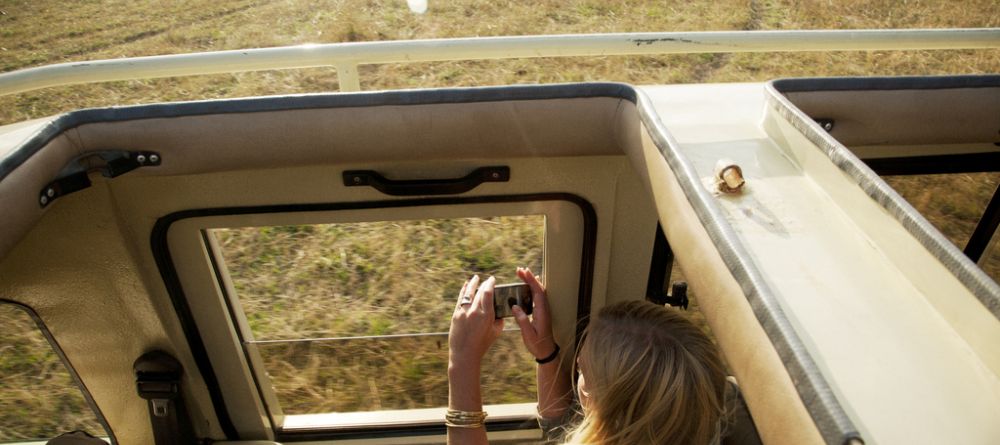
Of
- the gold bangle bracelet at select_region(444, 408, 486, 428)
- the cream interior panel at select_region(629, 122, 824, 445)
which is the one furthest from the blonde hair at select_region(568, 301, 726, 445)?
the gold bangle bracelet at select_region(444, 408, 486, 428)

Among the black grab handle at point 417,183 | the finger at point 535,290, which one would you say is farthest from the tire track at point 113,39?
the finger at point 535,290

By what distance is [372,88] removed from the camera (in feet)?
17.0

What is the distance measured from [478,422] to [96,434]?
1332 millimetres

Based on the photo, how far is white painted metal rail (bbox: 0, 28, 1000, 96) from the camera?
178cm

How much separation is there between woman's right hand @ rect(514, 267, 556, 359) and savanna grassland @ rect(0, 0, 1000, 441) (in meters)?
0.12

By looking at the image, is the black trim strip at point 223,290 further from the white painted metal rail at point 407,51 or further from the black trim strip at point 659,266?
the black trim strip at point 659,266

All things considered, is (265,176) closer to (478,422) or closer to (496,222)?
(496,222)

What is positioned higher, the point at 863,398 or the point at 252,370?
the point at 863,398

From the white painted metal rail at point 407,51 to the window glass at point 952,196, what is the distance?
1.75ft

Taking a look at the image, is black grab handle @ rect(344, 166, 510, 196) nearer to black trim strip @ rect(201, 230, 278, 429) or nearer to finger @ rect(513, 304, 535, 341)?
finger @ rect(513, 304, 535, 341)

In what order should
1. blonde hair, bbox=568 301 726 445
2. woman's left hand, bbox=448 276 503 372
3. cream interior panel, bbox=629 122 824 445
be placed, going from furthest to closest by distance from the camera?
woman's left hand, bbox=448 276 503 372 < blonde hair, bbox=568 301 726 445 < cream interior panel, bbox=629 122 824 445

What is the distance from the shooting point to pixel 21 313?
5.42 ft

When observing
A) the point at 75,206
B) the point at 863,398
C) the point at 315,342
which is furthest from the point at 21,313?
the point at 863,398

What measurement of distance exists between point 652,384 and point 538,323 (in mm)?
630
